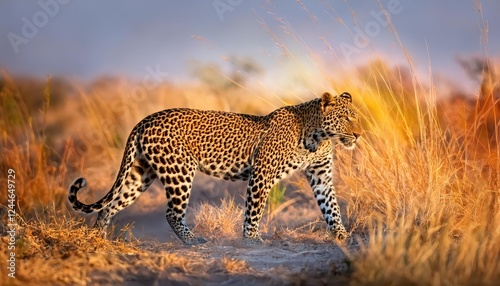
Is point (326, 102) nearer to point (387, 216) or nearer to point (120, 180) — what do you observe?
point (387, 216)

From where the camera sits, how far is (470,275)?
20.3 feet

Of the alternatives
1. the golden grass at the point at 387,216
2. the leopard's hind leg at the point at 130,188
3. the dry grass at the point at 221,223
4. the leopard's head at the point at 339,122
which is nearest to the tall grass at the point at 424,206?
the golden grass at the point at 387,216

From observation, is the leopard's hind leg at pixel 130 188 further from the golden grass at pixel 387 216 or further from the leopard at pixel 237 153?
the golden grass at pixel 387 216

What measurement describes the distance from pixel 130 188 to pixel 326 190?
259 cm

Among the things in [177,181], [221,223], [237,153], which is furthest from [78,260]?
[221,223]

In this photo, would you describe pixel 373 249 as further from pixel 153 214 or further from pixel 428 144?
pixel 153 214

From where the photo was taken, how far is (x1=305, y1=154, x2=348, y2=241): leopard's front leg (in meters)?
10.1

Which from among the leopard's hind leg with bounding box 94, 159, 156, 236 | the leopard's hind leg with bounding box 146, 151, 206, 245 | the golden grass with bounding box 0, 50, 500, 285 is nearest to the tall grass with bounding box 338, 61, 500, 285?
the golden grass with bounding box 0, 50, 500, 285

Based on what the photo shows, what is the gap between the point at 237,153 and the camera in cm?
1009

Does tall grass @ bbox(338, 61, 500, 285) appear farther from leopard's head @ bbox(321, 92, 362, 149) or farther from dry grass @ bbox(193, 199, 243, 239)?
dry grass @ bbox(193, 199, 243, 239)

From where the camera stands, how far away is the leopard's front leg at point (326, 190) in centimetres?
1007

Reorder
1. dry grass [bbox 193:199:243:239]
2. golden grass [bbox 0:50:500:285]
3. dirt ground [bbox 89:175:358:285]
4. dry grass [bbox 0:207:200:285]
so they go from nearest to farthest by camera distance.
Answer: golden grass [bbox 0:50:500:285] < dry grass [bbox 0:207:200:285] < dirt ground [bbox 89:175:358:285] < dry grass [bbox 193:199:243:239]

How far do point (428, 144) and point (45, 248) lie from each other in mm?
4857

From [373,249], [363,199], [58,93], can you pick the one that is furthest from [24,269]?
[58,93]
